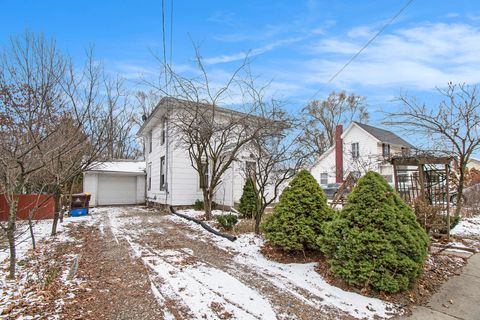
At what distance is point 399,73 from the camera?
8227 millimetres

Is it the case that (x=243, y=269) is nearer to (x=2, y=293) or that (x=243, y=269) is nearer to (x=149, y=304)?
(x=149, y=304)

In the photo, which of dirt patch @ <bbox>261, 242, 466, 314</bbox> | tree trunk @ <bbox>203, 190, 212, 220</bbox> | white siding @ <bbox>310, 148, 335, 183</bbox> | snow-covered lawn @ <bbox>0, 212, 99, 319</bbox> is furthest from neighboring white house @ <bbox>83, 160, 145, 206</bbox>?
white siding @ <bbox>310, 148, 335, 183</bbox>

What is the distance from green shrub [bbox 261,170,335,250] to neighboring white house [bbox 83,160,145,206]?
13.1m

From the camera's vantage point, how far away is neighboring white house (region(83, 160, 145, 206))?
15.7 m

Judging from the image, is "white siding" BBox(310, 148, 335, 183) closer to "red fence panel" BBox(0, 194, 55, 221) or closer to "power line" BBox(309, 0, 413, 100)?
"power line" BBox(309, 0, 413, 100)

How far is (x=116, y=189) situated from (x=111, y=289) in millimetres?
14437

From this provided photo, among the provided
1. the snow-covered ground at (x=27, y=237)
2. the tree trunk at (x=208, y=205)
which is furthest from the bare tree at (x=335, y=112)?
the snow-covered ground at (x=27, y=237)

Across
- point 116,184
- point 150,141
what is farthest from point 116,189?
point 150,141

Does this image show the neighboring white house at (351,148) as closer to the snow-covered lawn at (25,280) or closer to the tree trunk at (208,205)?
the tree trunk at (208,205)

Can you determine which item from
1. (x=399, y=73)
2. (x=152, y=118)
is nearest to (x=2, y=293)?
(x=399, y=73)

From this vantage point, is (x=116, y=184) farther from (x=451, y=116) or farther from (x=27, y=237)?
(x=451, y=116)

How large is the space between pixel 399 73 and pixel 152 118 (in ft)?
36.6

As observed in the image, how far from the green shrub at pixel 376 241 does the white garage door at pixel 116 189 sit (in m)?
15.4

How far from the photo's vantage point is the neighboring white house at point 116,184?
1572 centimetres
